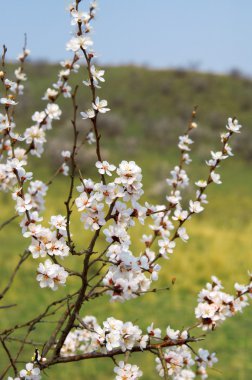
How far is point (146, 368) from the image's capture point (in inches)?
254

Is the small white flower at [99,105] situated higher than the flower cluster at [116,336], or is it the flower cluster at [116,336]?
the small white flower at [99,105]

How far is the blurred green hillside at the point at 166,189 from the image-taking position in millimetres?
7816

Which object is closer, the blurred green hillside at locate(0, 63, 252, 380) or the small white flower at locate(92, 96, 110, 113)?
the small white flower at locate(92, 96, 110, 113)

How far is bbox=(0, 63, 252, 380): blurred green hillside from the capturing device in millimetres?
7816

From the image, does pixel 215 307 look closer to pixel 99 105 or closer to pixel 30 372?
pixel 30 372

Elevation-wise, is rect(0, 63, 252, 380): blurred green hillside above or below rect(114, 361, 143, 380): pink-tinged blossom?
above

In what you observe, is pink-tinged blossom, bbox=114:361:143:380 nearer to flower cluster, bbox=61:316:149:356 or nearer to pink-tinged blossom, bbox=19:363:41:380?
flower cluster, bbox=61:316:149:356

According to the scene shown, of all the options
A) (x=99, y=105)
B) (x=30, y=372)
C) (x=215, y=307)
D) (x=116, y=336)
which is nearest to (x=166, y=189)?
(x=215, y=307)

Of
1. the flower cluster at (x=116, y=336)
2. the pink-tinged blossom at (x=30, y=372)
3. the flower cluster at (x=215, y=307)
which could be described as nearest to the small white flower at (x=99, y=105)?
the flower cluster at (x=116, y=336)

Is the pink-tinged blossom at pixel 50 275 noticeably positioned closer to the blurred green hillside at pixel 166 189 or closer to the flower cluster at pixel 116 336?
the flower cluster at pixel 116 336

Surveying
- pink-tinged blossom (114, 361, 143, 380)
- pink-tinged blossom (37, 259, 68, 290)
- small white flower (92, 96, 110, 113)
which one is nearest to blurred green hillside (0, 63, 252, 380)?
pink-tinged blossom (114, 361, 143, 380)

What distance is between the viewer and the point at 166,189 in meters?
17.5

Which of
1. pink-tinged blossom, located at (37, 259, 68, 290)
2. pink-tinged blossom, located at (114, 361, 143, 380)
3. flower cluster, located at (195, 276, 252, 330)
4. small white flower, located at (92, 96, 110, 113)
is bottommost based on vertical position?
pink-tinged blossom, located at (114, 361, 143, 380)

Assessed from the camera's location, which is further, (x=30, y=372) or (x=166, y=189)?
(x=166, y=189)
